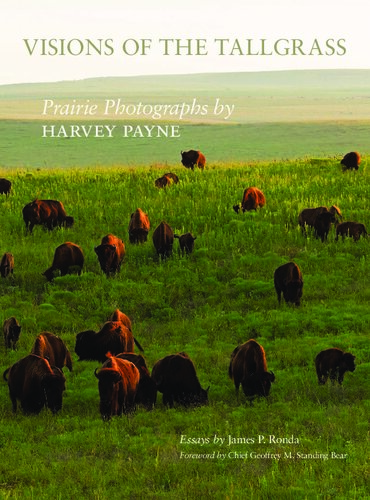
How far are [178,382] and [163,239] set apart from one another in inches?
374

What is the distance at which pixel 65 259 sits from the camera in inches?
898

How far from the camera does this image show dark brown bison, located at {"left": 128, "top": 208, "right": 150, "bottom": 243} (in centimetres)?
2481

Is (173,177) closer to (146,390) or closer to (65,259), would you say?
(65,259)

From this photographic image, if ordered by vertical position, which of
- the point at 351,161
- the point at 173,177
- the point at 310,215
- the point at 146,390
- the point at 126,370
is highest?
the point at 351,161

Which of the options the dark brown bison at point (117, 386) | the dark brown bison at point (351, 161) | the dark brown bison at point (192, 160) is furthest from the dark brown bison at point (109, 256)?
the dark brown bison at point (351, 161)

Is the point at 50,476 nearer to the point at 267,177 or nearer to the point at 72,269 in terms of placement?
the point at 72,269

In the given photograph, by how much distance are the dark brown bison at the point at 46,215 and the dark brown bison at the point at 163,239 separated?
3.67 metres

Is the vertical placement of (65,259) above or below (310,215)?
below

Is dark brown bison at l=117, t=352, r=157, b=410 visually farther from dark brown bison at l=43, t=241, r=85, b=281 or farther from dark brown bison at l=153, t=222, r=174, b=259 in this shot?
dark brown bison at l=153, t=222, r=174, b=259

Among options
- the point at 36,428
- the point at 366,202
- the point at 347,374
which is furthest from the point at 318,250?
the point at 36,428

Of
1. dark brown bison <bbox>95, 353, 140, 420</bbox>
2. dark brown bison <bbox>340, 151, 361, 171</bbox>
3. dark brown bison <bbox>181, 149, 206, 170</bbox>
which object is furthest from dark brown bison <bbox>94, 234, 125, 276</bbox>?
dark brown bison <bbox>340, 151, 361, 171</bbox>

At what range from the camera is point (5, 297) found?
21969 mm

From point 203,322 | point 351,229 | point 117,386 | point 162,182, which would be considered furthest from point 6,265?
point 117,386

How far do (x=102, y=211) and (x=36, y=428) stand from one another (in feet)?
47.8
